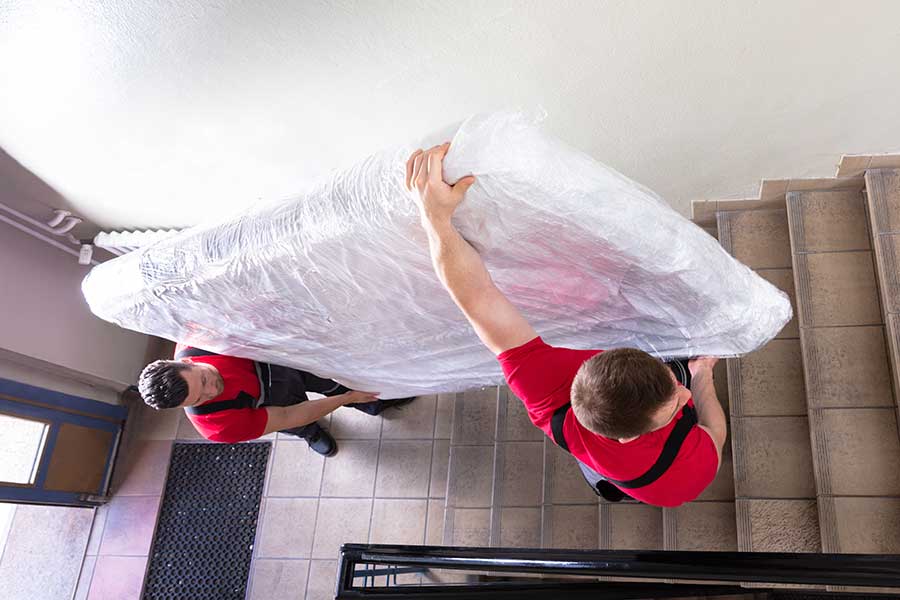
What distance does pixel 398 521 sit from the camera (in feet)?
9.41

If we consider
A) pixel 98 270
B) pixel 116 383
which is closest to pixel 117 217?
pixel 116 383

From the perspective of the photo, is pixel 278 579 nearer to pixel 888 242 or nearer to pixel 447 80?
pixel 447 80

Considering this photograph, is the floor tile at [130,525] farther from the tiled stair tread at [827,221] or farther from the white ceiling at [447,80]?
the tiled stair tread at [827,221]

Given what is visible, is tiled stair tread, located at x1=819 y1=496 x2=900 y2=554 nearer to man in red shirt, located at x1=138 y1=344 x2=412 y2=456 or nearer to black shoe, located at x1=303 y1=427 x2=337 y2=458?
man in red shirt, located at x1=138 y1=344 x2=412 y2=456

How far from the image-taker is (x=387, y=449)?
298 cm

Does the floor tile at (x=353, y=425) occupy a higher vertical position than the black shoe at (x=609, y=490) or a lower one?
higher

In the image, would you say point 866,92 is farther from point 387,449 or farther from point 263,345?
point 387,449

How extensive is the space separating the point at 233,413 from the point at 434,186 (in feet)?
4.24

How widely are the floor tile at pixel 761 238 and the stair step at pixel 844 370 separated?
0.10 m

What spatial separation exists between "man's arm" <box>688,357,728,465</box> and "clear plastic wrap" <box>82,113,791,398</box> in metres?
0.10

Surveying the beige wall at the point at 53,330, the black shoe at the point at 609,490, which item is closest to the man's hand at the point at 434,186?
the black shoe at the point at 609,490

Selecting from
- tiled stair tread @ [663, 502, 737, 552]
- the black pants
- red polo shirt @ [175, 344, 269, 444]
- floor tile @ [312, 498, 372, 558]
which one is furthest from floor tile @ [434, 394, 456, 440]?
tiled stair tread @ [663, 502, 737, 552]

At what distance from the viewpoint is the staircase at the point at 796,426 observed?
74.3 inches

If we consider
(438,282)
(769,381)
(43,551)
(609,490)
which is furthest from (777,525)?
(43,551)
